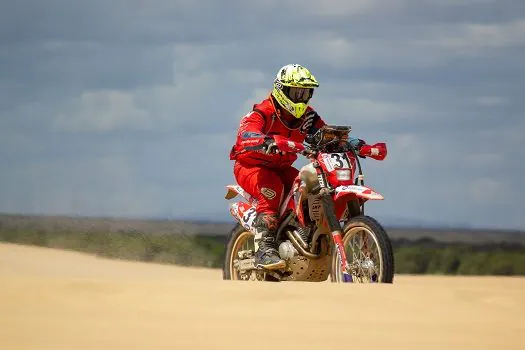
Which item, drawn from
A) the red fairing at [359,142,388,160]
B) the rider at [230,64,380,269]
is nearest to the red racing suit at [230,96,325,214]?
the rider at [230,64,380,269]

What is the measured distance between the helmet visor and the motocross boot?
4.68 ft

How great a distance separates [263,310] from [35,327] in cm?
197

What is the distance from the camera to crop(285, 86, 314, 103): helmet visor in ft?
50.8

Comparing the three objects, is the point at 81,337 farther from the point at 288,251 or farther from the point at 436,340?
the point at 288,251

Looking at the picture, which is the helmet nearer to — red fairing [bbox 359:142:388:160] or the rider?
the rider

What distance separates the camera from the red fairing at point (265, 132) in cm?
1547

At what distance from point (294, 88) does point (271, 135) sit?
70 cm

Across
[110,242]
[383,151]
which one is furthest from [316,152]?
[110,242]

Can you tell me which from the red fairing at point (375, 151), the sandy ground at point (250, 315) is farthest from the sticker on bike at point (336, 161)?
the sandy ground at point (250, 315)

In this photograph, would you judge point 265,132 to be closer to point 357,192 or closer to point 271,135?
point 271,135

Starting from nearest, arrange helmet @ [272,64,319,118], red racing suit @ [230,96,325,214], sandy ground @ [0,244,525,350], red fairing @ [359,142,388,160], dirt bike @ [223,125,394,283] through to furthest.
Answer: sandy ground @ [0,244,525,350], dirt bike @ [223,125,394,283], red fairing @ [359,142,388,160], helmet @ [272,64,319,118], red racing suit @ [230,96,325,214]

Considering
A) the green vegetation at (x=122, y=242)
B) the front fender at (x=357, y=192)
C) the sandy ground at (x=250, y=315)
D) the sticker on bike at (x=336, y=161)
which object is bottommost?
the green vegetation at (x=122, y=242)

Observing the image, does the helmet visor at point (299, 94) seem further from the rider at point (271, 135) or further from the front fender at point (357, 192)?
the front fender at point (357, 192)

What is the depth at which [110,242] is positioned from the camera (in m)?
27.5
